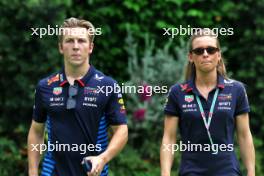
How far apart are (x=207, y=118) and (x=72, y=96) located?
112 centimetres

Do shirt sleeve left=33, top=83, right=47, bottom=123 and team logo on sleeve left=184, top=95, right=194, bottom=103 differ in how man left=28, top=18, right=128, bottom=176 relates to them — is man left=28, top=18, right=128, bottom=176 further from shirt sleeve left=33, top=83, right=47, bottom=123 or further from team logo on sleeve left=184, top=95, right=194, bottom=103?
team logo on sleeve left=184, top=95, right=194, bottom=103

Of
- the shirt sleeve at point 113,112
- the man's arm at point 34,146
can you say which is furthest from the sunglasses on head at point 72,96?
the man's arm at point 34,146

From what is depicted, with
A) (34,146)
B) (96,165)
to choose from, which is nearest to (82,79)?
(34,146)

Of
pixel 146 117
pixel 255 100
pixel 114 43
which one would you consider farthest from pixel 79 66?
pixel 255 100

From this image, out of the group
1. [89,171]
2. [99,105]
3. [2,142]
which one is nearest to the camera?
[89,171]

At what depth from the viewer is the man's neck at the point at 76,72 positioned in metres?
5.78

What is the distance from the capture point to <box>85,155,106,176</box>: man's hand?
527cm

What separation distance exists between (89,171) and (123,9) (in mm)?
6068

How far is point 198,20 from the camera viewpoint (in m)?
11.5

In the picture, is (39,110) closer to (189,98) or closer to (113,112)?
(113,112)

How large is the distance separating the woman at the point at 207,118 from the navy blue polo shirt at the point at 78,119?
0.49 m

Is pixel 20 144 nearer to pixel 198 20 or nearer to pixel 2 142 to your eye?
pixel 2 142

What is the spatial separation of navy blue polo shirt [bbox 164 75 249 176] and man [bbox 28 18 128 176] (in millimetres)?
525

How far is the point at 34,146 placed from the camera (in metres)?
5.88
